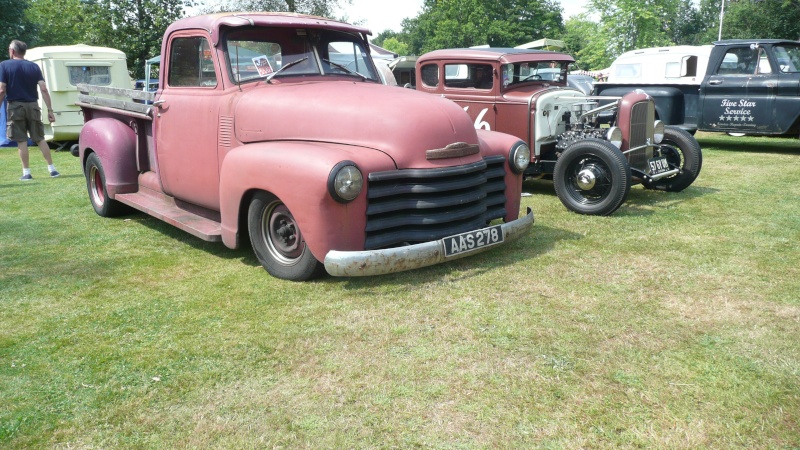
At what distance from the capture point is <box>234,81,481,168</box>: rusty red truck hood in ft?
14.9

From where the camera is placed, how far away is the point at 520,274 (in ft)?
15.7

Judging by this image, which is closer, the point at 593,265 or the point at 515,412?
the point at 515,412

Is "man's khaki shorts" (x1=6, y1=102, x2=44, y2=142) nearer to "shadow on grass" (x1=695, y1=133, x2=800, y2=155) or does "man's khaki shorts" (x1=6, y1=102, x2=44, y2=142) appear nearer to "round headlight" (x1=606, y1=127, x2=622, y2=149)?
"round headlight" (x1=606, y1=127, x2=622, y2=149)

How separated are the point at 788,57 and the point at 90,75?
1362cm

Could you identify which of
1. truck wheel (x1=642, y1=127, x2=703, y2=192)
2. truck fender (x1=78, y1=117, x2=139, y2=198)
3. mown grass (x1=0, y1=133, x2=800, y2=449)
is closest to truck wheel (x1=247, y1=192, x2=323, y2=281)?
mown grass (x1=0, y1=133, x2=800, y2=449)

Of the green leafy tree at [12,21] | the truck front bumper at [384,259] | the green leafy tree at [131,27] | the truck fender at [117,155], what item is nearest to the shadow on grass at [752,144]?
the truck front bumper at [384,259]

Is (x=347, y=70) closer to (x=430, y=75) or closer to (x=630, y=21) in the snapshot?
(x=430, y=75)

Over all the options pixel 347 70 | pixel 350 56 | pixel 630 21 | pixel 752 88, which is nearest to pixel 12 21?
pixel 350 56

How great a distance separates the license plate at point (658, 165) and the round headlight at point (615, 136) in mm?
411

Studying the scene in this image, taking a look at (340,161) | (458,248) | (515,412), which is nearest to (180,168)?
(340,161)

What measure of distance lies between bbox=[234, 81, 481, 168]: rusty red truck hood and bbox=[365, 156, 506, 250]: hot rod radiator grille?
0.33 ft

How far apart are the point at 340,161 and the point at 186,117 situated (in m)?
1.99

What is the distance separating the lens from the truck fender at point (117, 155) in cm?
638

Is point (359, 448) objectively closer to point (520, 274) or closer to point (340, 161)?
point (340, 161)
